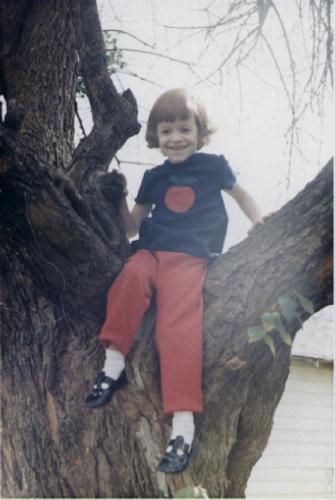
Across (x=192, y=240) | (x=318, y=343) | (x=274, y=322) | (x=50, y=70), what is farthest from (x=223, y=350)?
(x=318, y=343)

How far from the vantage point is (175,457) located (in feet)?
5.74

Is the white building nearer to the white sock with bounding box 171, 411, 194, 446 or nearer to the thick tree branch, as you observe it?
the thick tree branch

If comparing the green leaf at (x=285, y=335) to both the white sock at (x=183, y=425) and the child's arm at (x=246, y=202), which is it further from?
the child's arm at (x=246, y=202)

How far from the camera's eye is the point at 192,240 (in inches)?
83.5

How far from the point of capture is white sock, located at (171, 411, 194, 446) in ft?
5.87

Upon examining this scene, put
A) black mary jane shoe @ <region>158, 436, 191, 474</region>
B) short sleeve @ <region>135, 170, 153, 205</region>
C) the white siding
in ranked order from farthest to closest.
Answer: the white siding < short sleeve @ <region>135, 170, 153, 205</region> < black mary jane shoe @ <region>158, 436, 191, 474</region>

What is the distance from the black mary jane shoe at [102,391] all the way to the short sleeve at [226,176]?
2.86ft

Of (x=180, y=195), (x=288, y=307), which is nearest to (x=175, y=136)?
(x=180, y=195)

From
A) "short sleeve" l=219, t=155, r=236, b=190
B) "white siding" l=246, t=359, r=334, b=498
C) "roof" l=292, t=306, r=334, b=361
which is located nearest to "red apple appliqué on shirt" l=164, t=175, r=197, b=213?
"short sleeve" l=219, t=155, r=236, b=190

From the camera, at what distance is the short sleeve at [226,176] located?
229 centimetres

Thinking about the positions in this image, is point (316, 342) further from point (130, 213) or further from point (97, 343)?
point (97, 343)

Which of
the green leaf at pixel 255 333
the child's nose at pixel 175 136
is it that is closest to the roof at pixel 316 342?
the child's nose at pixel 175 136

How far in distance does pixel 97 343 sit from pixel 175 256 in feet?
1.36

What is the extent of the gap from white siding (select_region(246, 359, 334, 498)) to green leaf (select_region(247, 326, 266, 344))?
143 inches
